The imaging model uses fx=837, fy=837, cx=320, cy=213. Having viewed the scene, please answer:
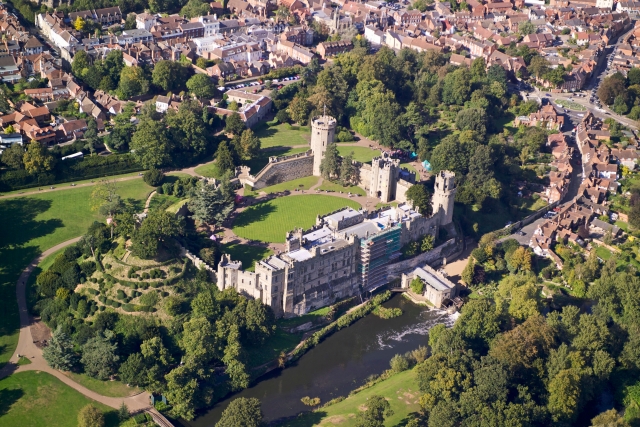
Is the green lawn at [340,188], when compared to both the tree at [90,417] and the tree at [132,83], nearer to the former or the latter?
the tree at [132,83]

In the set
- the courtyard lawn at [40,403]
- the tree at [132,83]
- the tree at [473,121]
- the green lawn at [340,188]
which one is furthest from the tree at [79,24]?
the courtyard lawn at [40,403]

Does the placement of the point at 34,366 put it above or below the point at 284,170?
below

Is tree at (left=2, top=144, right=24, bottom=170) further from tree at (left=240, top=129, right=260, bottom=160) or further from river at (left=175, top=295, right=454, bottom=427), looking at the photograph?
river at (left=175, top=295, right=454, bottom=427)

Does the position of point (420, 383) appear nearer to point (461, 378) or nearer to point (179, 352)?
point (461, 378)

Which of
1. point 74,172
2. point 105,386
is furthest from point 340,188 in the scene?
point 105,386

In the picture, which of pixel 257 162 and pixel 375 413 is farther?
pixel 257 162

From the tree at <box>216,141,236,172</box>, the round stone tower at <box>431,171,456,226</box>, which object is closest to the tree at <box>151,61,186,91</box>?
the tree at <box>216,141,236,172</box>

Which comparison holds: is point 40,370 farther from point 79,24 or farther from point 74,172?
point 79,24
